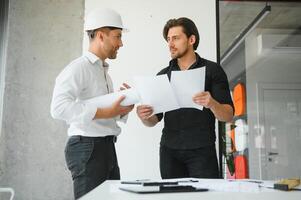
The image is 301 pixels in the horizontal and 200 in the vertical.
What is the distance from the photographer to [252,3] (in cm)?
340

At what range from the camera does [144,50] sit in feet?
9.91

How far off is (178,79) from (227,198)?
2.95 ft

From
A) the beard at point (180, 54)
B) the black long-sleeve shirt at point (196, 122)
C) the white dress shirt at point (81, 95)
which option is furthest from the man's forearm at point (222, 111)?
the white dress shirt at point (81, 95)

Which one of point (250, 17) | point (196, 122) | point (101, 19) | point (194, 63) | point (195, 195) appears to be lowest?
point (195, 195)

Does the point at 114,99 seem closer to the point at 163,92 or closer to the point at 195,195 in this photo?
the point at 163,92

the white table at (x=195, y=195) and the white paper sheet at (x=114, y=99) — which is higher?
the white paper sheet at (x=114, y=99)

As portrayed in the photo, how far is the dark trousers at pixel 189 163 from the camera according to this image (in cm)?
188

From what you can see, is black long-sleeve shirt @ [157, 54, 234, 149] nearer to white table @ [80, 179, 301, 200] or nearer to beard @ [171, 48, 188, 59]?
beard @ [171, 48, 188, 59]

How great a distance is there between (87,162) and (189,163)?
583mm

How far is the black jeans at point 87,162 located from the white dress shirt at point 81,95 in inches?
1.8

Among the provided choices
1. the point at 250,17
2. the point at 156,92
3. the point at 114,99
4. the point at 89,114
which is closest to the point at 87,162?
the point at 89,114

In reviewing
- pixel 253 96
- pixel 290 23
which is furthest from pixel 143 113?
pixel 290 23

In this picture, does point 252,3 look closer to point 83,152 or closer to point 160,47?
point 160,47

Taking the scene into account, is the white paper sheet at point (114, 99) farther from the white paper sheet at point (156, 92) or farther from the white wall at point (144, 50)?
the white wall at point (144, 50)
